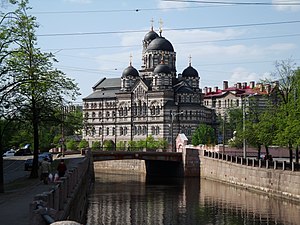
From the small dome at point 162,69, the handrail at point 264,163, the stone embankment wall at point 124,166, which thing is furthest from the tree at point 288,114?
the small dome at point 162,69

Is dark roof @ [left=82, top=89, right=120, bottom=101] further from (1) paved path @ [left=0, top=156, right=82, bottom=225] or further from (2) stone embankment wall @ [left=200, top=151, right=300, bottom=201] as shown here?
(1) paved path @ [left=0, top=156, right=82, bottom=225]

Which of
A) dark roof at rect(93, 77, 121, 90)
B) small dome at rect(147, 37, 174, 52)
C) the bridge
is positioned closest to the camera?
the bridge

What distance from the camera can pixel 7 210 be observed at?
22.5 meters

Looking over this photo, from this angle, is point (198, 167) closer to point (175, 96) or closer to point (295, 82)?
point (295, 82)

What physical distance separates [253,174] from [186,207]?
47.6 ft

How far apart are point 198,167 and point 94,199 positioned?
95.9 feet

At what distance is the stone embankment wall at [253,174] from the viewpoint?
4600 centimetres

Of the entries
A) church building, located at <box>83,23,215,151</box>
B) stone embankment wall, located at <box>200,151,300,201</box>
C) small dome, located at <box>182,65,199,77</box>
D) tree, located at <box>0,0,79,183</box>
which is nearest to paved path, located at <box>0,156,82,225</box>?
tree, located at <box>0,0,79,183</box>

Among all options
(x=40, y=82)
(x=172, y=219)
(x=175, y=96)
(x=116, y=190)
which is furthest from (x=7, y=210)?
(x=175, y=96)

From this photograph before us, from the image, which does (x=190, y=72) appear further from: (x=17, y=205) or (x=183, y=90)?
(x=17, y=205)

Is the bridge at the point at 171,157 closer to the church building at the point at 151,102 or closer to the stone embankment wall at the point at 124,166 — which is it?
the stone embankment wall at the point at 124,166

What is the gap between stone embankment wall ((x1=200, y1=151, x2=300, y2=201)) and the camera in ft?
151

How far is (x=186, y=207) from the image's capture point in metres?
42.7

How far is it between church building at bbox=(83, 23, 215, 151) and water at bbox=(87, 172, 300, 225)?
54329 millimetres
